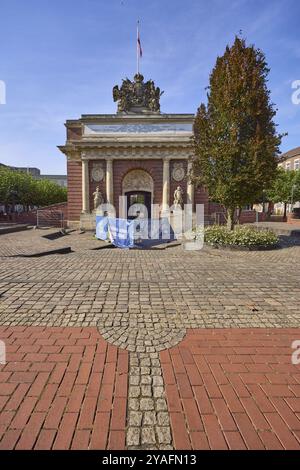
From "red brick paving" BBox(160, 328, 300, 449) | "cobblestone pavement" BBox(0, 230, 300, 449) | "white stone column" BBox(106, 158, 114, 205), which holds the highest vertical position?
"white stone column" BBox(106, 158, 114, 205)

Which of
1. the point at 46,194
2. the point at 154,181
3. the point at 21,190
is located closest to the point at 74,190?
the point at 154,181

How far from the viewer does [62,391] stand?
271 centimetres

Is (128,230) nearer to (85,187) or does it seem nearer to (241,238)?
(241,238)

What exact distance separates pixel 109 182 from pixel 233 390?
886 inches

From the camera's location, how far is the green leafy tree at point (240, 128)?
11.9 metres

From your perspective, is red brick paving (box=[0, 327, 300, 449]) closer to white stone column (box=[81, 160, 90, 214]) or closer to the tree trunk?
the tree trunk

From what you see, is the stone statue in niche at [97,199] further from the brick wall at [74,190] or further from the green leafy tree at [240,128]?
the green leafy tree at [240,128]

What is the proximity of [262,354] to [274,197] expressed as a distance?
121 feet

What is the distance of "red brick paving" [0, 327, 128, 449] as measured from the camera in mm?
2186

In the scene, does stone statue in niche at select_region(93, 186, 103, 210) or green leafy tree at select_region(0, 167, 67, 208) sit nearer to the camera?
stone statue in niche at select_region(93, 186, 103, 210)

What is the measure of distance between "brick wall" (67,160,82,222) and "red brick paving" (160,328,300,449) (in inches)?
911

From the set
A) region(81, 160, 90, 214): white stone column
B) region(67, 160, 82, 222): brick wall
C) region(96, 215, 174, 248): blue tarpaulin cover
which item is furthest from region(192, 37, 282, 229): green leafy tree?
region(67, 160, 82, 222): brick wall
